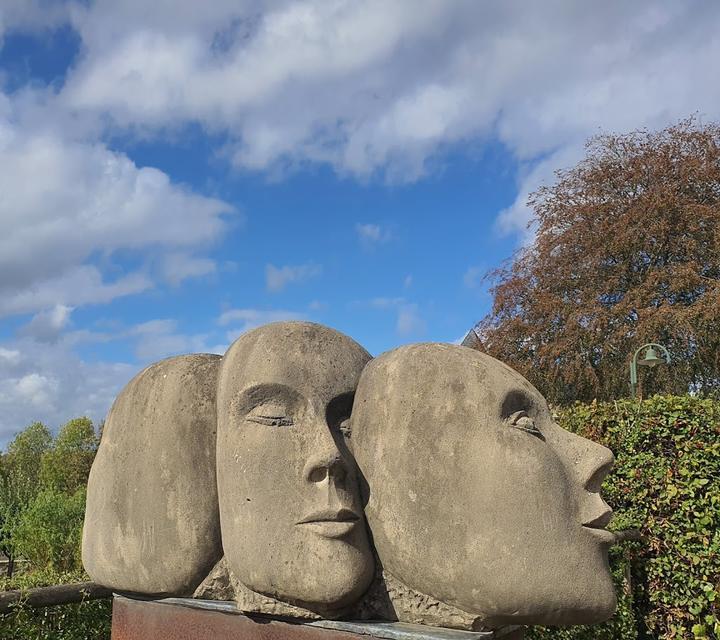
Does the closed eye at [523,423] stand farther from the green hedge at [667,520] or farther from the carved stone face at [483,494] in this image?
the green hedge at [667,520]

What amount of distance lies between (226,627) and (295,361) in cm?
134

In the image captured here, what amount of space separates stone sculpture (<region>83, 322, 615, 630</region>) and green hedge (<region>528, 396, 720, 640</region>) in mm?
2669

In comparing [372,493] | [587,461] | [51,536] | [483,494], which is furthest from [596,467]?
[51,536]

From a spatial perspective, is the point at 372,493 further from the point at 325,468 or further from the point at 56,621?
the point at 56,621

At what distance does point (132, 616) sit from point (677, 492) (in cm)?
412

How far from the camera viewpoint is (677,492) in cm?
575

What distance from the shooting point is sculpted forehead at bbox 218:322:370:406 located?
11.4 ft

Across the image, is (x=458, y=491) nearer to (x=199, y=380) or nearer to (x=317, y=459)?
(x=317, y=459)

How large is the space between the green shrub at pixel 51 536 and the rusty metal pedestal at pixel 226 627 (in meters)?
8.43

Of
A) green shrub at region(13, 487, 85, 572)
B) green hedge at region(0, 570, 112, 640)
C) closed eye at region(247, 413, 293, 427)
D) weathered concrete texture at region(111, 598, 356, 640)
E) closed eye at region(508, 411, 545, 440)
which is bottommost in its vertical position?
green hedge at region(0, 570, 112, 640)

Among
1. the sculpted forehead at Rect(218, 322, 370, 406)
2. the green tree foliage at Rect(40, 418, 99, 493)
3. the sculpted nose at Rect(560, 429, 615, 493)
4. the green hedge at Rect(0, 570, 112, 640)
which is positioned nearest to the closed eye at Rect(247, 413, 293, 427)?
the sculpted forehead at Rect(218, 322, 370, 406)

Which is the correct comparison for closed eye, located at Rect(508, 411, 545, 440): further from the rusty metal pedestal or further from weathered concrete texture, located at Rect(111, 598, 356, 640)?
weathered concrete texture, located at Rect(111, 598, 356, 640)

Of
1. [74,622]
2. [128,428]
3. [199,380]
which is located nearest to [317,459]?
[199,380]

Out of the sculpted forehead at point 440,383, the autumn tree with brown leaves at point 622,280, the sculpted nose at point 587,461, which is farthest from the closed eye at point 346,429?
the autumn tree with brown leaves at point 622,280
